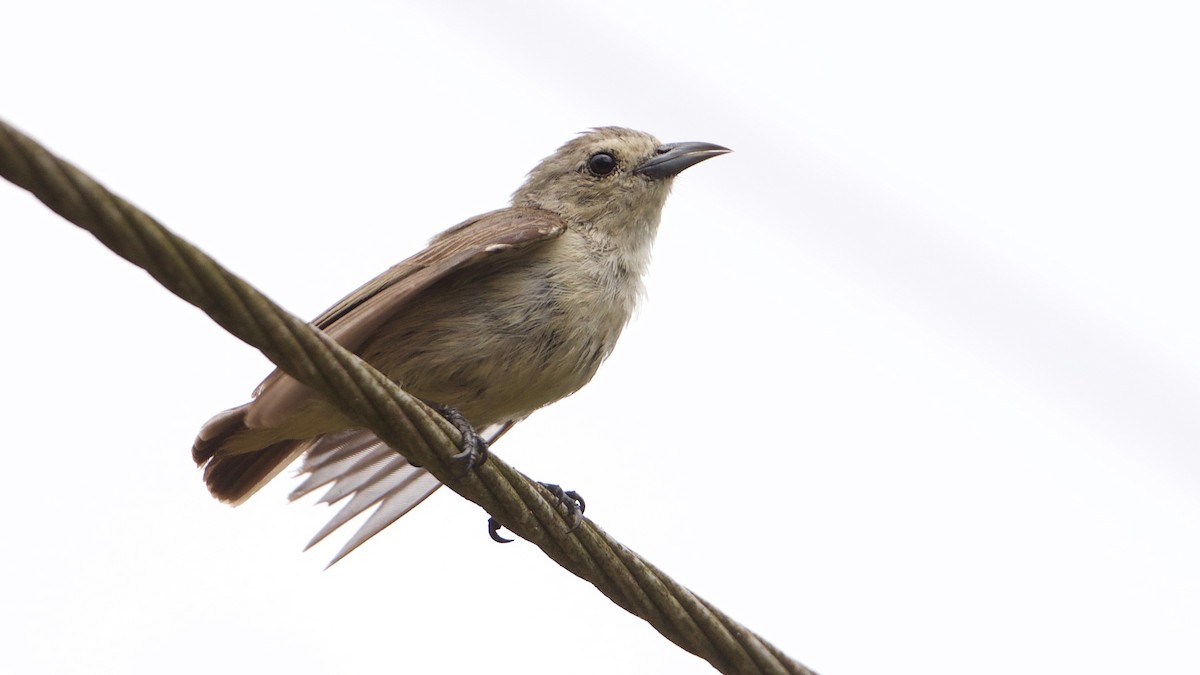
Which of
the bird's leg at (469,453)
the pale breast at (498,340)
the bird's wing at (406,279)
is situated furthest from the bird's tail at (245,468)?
the bird's leg at (469,453)

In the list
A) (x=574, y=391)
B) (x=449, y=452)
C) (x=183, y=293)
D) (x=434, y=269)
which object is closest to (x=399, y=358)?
(x=434, y=269)

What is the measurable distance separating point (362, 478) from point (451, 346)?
44.7 inches

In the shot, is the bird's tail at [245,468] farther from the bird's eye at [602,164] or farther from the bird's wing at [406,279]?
the bird's eye at [602,164]

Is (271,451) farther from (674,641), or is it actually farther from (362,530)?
(674,641)

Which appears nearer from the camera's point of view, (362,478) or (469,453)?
(469,453)

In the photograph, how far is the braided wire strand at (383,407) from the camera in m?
2.92

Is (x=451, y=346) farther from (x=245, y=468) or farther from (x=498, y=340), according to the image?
(x=245, y=468)

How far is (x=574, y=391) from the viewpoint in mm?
5742

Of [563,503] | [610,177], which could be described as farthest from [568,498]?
[610,177]

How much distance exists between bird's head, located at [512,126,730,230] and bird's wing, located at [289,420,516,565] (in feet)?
3.45

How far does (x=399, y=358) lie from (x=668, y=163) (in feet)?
6.42

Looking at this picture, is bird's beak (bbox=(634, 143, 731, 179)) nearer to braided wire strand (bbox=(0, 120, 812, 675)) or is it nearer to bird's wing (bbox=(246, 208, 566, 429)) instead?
bird's wing (bbox=(246, 208, 566, 429))

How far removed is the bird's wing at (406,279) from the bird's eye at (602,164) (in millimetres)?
784

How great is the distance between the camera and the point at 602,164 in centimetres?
684
